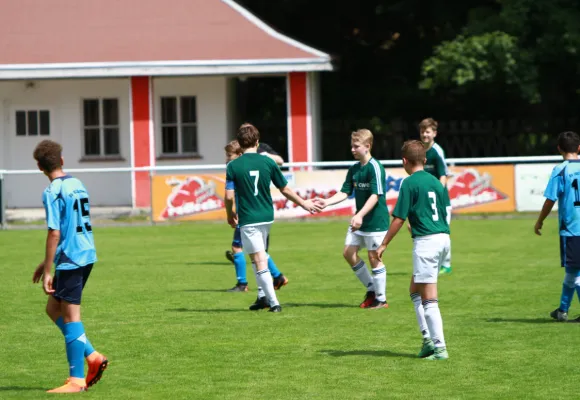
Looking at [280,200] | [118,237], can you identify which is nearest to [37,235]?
[118,237]

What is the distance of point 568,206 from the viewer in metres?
11.2

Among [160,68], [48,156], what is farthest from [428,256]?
[160,68]

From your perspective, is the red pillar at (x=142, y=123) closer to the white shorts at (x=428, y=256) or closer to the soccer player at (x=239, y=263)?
the soccer player at (x=239, y=263)

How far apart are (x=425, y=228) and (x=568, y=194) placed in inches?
96.3

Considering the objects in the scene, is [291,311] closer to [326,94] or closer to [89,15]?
[89,15]

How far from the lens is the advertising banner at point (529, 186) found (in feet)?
79.2

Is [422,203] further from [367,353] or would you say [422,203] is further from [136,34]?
[136,34]

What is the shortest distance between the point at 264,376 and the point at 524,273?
722 cm

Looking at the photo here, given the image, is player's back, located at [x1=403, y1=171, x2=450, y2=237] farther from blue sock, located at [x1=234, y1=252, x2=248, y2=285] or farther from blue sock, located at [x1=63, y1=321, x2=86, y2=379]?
blue sock, located at [x1=234, y1=252, x2=248, y2=285]

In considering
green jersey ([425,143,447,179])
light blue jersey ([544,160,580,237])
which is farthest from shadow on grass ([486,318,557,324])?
green jersey ([425,143,447,179])

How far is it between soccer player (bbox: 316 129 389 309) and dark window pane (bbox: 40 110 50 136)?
62.5 ft

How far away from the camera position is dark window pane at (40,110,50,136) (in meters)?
30.2

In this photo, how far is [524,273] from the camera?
50.6ft

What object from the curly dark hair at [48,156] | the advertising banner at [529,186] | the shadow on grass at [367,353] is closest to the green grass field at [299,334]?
the shadow on grass at [367,353]
